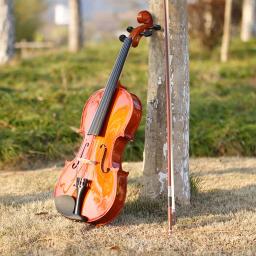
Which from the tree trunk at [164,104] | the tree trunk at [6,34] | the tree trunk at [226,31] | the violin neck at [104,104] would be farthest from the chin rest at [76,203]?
the tree trunk at [226,31]

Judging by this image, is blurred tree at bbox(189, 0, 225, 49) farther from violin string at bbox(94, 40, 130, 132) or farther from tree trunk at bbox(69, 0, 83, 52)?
violin string at bbox(94, 40, 130, 132)

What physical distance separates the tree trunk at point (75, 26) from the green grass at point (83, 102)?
0.98 metres

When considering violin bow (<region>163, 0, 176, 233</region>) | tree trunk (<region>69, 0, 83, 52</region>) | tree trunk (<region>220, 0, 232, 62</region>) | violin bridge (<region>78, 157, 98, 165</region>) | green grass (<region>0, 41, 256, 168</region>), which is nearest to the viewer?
violin bow (<region>163, 0, 176, 233</region>)

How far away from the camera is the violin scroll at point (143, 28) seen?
15.1ft

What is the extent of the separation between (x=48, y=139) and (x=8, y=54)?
166 inches

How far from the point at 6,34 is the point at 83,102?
3.29m

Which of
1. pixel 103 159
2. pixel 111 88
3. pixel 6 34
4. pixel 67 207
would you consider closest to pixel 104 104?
pixel 111 88

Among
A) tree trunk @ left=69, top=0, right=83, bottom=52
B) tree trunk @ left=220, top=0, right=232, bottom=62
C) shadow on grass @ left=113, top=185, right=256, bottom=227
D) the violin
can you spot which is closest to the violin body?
the violin

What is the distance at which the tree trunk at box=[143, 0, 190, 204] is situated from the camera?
4750 millimetres

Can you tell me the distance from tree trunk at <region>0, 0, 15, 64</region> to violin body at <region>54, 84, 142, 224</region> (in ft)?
24.4

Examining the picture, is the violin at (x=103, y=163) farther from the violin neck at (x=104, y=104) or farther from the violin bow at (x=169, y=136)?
the violin bow at (x=169, y=136)

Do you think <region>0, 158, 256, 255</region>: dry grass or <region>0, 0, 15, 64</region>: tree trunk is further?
<region>0, 0, 15, 64</region>: tree trunk

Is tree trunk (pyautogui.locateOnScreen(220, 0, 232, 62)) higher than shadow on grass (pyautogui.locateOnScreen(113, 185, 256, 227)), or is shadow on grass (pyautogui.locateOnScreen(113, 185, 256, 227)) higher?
tree trunk (pyautogui.locateOnScreen(220, 0, 232, 62))

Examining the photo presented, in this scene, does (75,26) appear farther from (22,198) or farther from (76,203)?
(76,203)
